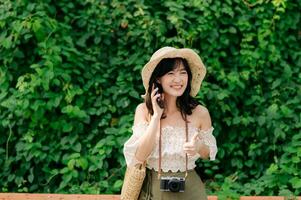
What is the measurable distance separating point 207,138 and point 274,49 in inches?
103

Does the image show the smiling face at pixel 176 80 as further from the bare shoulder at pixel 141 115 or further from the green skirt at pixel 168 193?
the green skirt at pixel 168 193

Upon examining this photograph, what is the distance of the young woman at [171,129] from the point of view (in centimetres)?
407

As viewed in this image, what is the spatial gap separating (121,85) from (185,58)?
232 cm

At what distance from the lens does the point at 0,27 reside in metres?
6.63

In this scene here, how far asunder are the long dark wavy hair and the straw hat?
24 mm

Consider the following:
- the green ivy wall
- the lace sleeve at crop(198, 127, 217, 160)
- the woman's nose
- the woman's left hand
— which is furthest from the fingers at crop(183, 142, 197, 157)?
the green ivy wall

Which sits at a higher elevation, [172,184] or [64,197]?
[172,184]

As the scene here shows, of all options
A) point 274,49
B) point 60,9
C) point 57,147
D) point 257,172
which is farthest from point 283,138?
point 60,9

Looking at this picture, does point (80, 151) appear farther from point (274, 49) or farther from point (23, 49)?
point (274, 49)

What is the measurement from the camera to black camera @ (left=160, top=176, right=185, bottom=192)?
4.04 meters

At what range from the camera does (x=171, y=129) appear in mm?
4164

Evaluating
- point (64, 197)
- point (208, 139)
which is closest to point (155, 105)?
point (208, 139)

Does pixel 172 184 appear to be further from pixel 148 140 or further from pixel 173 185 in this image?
pixel 148 140

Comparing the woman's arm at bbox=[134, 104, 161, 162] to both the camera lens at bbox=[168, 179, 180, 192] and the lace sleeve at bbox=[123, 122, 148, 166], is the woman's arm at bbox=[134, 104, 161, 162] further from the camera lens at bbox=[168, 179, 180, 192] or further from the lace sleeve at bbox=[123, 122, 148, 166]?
the camera lens at bbox=[168, 179, 180, 192]
